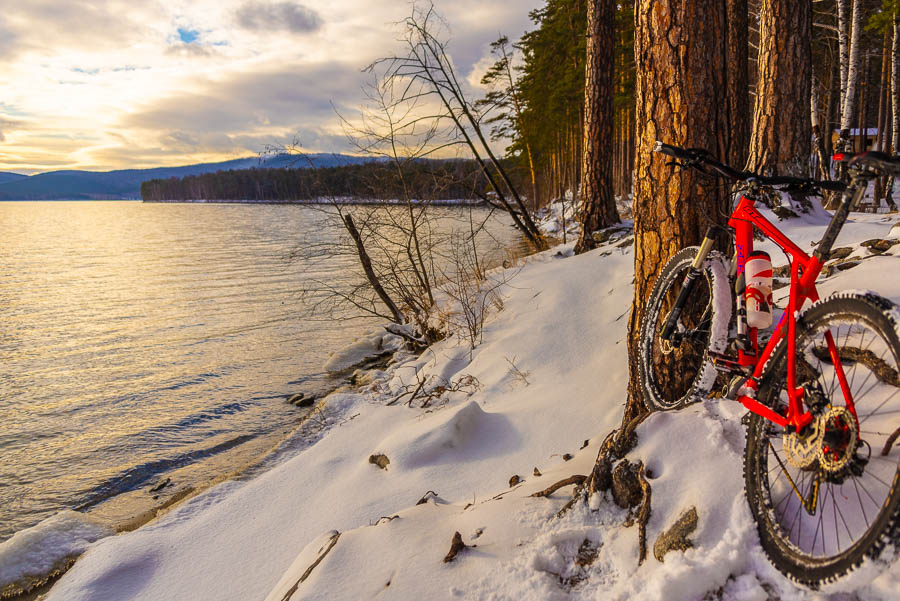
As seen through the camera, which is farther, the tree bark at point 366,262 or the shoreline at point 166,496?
the tree bark at point 366,262

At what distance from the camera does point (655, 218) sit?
3273 millimetres

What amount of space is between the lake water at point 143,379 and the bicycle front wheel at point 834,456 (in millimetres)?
5498

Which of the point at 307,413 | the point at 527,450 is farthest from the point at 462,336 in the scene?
the point at 527,450

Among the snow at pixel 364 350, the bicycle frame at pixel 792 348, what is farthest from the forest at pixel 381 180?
the bicycle frame at pixel 792 348

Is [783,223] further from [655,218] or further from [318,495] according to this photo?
[318,495]

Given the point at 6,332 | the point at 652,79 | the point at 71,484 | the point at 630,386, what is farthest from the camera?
the point at 6,332

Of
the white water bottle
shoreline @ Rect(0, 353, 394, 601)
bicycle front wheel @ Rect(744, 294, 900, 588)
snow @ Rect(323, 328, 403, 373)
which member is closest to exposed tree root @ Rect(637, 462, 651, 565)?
bicycle front wheel @ Rect(744, 294, 900, 588)

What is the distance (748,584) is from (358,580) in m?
1.58

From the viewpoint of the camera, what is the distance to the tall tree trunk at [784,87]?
6.83m

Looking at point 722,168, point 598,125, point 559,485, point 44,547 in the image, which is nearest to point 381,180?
point 598,125

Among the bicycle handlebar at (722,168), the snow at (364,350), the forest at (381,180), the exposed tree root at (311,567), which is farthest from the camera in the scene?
the snow at (364,350)

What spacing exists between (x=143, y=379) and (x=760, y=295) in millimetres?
9365

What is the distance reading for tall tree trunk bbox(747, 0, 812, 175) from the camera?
683 centimetres

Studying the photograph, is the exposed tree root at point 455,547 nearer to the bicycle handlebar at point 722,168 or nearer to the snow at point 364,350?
the bicycle handlebar at point 722,168
